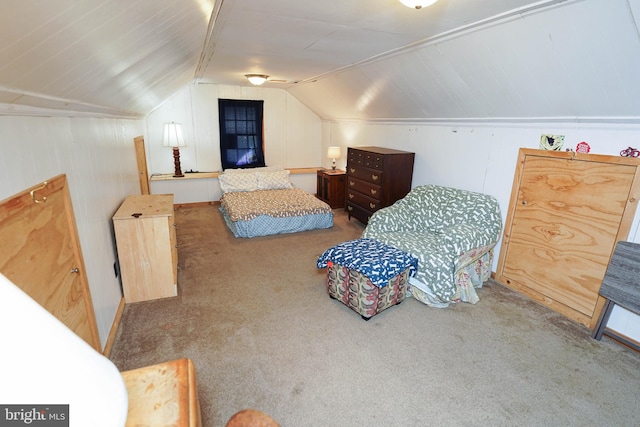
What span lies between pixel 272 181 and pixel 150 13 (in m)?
4.35

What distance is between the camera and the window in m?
6.07

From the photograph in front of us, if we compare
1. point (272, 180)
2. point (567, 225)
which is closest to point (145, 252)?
point (272, 180)

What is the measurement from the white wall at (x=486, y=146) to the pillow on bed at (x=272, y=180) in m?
1.78

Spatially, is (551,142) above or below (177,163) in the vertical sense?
above

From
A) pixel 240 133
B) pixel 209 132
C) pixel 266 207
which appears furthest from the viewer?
pixel 240 133

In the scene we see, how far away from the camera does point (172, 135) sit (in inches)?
215

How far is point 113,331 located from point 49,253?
A: 1.08 meters

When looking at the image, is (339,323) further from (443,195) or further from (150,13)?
(150,13)

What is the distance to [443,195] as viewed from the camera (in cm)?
353

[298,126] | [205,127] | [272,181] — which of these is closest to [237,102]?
[205,127]

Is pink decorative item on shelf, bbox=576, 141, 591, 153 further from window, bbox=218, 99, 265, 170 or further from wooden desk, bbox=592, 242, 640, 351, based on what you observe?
window, bbox=218, 99, 265, 170

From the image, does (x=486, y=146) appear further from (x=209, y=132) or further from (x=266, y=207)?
(x=209, y=132)

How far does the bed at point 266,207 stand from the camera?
172 inches

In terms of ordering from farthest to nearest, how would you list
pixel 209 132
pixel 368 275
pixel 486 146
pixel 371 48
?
pixel 209 132
pixel 486 146
pixel 371 48
pixel 368 275
